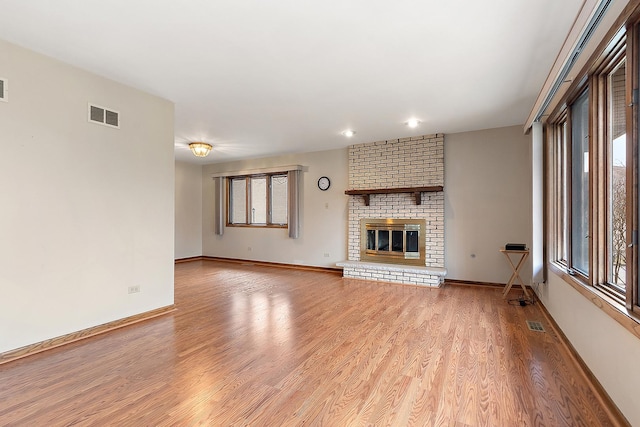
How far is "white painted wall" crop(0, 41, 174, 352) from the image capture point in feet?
8.48

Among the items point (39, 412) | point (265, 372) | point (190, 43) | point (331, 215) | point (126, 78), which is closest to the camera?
point (39, 412)

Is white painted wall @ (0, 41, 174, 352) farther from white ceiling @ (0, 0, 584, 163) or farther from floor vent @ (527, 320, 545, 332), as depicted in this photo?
floor vent @ (527, 320, 545, 332)

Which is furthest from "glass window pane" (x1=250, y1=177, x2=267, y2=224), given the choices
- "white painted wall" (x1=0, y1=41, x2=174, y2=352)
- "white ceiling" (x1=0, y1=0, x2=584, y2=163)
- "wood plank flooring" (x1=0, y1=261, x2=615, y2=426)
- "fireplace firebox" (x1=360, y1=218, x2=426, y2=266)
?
"wood plank flooring" (x1=0, y1=261, x2=615, y2=426)

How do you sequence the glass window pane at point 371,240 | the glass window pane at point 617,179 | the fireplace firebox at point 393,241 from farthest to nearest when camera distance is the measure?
the glass window pane at point 371,240
the fireplace firebox at point 393,241
the glass window pane at point 617,179

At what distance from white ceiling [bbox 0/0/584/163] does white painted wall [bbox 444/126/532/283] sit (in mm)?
921

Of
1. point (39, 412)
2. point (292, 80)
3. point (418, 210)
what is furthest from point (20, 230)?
point (418, 210)

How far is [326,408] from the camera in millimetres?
1873

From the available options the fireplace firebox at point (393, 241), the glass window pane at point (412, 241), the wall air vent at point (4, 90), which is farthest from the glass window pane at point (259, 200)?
the wall air vent at point (4, 90)

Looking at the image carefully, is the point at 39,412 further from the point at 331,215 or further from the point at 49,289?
the point at 331,215

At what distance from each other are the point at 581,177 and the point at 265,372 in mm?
3293

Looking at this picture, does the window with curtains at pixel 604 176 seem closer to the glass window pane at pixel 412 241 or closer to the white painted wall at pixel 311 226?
the glass window pane at pixel 412 241

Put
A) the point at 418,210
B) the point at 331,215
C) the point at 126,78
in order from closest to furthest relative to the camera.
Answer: the point at 126,78 < the point at 418,210 < the point at 331,215

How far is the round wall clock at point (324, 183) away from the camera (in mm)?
6787

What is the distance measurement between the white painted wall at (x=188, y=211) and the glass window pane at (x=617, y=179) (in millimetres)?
8126
